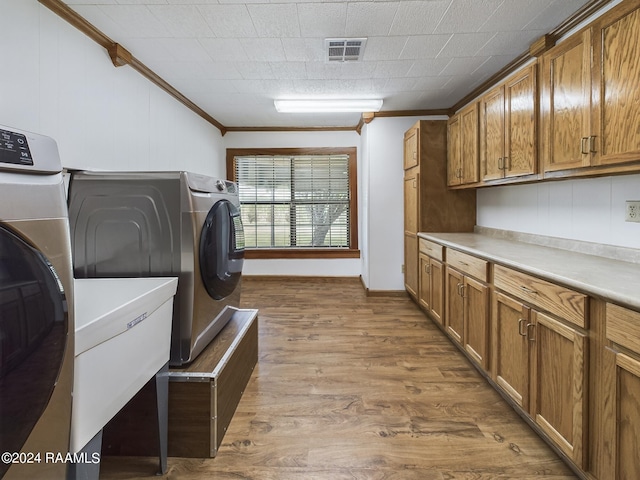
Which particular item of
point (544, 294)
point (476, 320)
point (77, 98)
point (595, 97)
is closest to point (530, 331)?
point (544, 294)

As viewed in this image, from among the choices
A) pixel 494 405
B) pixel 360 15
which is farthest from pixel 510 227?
pixel 360 15

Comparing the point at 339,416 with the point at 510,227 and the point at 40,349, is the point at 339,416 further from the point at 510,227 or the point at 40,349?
the point at 510,227

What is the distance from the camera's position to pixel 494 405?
202 centimetres

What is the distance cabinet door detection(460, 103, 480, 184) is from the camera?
3.05m

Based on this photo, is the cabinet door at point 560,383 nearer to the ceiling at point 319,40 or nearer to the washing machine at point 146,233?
the washing machine at point 146,233

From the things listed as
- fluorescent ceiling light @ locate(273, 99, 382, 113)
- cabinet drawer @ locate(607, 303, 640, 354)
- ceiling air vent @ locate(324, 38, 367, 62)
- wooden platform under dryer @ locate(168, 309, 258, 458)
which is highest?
fluorescent ceiling light @ locate(273, 99, 382, 113)

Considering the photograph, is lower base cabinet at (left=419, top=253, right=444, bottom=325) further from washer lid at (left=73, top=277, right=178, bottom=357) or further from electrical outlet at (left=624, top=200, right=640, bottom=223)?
washer lid at (left=73, top=277, right=178, bottom=357)

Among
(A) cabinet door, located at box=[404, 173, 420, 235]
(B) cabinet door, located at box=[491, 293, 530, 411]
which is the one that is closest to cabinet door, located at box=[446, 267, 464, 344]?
(B) cabinet door, located at box=[491, 293, 530, 411]

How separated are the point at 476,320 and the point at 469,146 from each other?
5.40 feet

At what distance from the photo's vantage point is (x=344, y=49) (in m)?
2.71

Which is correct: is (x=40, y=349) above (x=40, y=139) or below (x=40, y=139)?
below

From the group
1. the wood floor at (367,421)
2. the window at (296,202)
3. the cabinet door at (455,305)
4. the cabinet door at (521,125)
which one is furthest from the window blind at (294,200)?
the cabinet door at (521,125)

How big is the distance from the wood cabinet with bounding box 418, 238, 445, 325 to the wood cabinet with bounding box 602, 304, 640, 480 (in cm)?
181

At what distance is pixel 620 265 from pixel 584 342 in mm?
696
